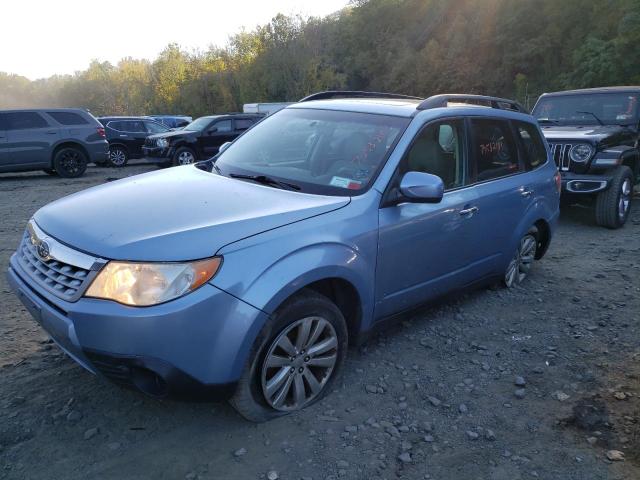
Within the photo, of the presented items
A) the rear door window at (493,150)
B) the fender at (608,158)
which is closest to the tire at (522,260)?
the rear door window at (493,150)

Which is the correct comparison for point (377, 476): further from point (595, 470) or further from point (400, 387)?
point (595, 470)

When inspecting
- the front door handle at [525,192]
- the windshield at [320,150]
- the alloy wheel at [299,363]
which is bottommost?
the alloy wheel at [299,363]

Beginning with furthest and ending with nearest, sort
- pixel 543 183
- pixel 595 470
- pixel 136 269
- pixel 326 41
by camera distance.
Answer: pixel 326 41, pixel 543 183, pixel 595 470, pixel 136 269

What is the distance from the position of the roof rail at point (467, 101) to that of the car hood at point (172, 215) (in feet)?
3.88

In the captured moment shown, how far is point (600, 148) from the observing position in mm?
7203

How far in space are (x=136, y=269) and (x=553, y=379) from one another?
2.67 metres

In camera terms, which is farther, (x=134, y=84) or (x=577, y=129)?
(x=134, y=84)

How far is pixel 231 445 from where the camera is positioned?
105 inches

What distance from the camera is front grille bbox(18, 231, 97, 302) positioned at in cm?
243

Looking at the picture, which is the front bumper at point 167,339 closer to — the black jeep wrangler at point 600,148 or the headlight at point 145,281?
the headlight at point 145,281

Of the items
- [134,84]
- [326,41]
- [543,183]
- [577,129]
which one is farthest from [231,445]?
[134,84]

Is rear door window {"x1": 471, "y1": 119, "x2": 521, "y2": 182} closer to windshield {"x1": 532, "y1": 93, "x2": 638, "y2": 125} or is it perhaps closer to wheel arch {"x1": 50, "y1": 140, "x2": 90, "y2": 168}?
windshield {"x1": 532, "y1": 93, "x2": 638, "y2": 125}

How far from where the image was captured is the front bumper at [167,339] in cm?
231

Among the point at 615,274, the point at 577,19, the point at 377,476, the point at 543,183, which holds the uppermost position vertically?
the point at 577,19
